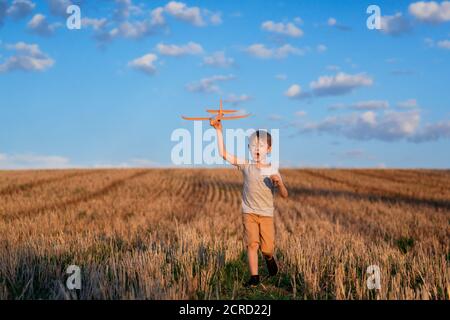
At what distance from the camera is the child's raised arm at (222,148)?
18.3 ft

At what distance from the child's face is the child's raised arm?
0.87 feet

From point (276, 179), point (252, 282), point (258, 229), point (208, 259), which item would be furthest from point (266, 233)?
point (208, 259)

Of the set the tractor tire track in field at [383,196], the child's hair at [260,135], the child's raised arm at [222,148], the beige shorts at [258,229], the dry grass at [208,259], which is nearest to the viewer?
the dry grass at [208,259]

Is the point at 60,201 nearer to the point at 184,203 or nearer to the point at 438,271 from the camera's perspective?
the point at 184,203

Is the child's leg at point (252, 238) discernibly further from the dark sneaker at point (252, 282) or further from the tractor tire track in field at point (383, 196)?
the tractor tire track in field at point (383, 196)

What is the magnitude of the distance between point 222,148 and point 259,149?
452 millimetres

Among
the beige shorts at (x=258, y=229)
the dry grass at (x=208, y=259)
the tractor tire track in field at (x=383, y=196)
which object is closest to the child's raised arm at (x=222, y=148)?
the beige shorts at (x=258, y=229)

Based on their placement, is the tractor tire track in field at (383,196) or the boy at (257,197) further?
the tractor tire track in field at (383,196)

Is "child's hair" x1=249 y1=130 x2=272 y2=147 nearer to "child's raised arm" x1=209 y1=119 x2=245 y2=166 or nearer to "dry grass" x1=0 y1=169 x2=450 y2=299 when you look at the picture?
"child's raised arm" x1=209 y1=119 x2=245 y2=166

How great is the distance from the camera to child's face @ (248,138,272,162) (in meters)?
5.77

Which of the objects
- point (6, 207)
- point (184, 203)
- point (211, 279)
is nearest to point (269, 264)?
point (211, 279)

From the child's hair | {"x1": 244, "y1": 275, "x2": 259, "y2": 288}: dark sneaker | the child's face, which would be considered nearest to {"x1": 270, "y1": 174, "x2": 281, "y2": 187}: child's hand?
the child's face

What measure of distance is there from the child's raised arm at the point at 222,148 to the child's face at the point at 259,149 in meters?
0.26
